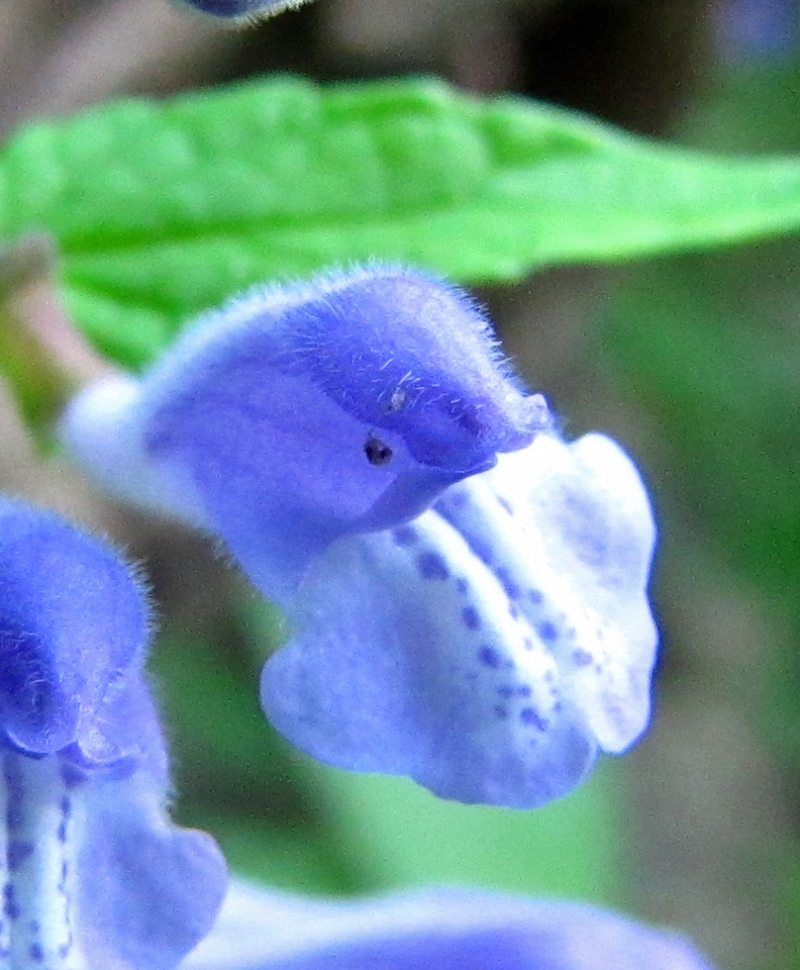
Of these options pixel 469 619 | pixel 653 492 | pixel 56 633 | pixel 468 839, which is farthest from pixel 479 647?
pixel 653 492

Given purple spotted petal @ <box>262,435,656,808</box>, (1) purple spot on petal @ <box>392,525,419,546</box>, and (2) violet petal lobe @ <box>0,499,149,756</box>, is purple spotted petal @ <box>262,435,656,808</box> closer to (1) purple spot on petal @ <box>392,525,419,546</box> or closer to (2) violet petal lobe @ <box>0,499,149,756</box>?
(1) purple spot on petal @ <box>392,525,419,546</box>

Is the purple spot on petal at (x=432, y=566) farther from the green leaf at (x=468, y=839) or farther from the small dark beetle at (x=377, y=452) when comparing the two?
the green leaf at (x=468, y=839)

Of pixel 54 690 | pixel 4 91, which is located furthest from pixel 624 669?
pixel 4 91

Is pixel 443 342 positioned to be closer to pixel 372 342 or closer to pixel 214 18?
pixel 372 342

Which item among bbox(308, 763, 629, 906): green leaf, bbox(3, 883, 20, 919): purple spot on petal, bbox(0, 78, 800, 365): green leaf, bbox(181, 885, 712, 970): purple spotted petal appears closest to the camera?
bbox(3, 883, 20, 919): purple spot on petal

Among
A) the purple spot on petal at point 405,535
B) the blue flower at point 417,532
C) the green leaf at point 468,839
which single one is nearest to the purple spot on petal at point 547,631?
the blue flower at point 417,532

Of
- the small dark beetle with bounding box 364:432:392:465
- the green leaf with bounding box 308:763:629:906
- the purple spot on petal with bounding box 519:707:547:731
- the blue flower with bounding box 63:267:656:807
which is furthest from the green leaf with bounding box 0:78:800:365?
the green leaf with bounding box 308:763:629:906
